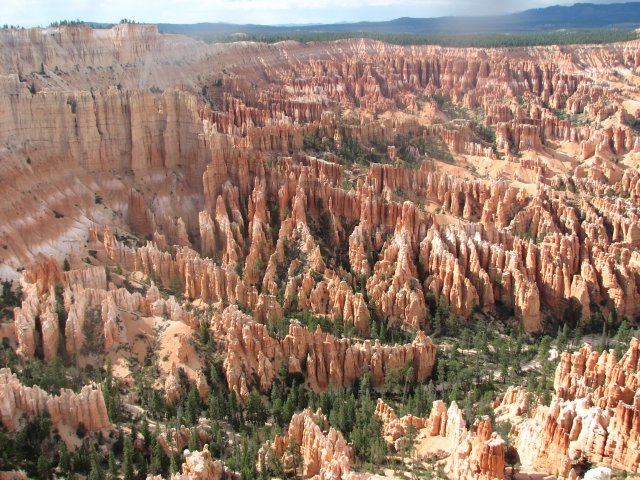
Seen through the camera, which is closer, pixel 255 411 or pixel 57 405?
pixel 57 405

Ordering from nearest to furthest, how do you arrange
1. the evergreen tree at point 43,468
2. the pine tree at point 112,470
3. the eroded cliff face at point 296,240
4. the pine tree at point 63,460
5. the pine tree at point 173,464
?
the evergreen tree at point 43,468, the pine tree at point 63,460, the pine tree at point 112,470, the pine tree at point 173,464, the eroded cliff face at point 296,240

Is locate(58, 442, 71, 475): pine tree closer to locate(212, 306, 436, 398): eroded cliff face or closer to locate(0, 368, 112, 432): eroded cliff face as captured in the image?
locate(0, 368, 112, 432): eroded cliff face

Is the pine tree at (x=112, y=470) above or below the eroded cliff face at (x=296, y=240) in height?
below

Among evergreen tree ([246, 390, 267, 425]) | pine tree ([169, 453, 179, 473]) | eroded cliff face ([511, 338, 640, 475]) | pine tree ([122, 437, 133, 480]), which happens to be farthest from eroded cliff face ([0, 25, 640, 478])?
pine tree ([122, 437, 133, 480])

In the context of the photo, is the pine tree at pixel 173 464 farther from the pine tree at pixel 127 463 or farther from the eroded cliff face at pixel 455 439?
the eroded cliff face at pixel 455 439

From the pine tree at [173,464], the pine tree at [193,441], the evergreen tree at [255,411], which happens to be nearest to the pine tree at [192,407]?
the pine tree at [193,441]

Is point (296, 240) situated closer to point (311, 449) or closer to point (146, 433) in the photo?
point (146, 433)

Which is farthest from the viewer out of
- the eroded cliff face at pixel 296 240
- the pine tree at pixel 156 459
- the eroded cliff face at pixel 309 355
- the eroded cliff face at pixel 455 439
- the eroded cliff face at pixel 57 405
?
the eroded cliff face at pixel 309 355

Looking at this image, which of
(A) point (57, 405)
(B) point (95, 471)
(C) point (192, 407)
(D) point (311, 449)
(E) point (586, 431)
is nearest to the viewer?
(E) point (586, 431)

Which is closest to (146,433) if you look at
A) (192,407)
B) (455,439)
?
(192,407)

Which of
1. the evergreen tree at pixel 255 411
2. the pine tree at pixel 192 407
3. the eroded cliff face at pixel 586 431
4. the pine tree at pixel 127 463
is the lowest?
the evergreen tree at pixel 255 411

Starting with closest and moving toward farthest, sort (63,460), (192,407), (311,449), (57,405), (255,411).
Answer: (63,460) < (311,449) < (57,405) < (192,407) < (255,411)
